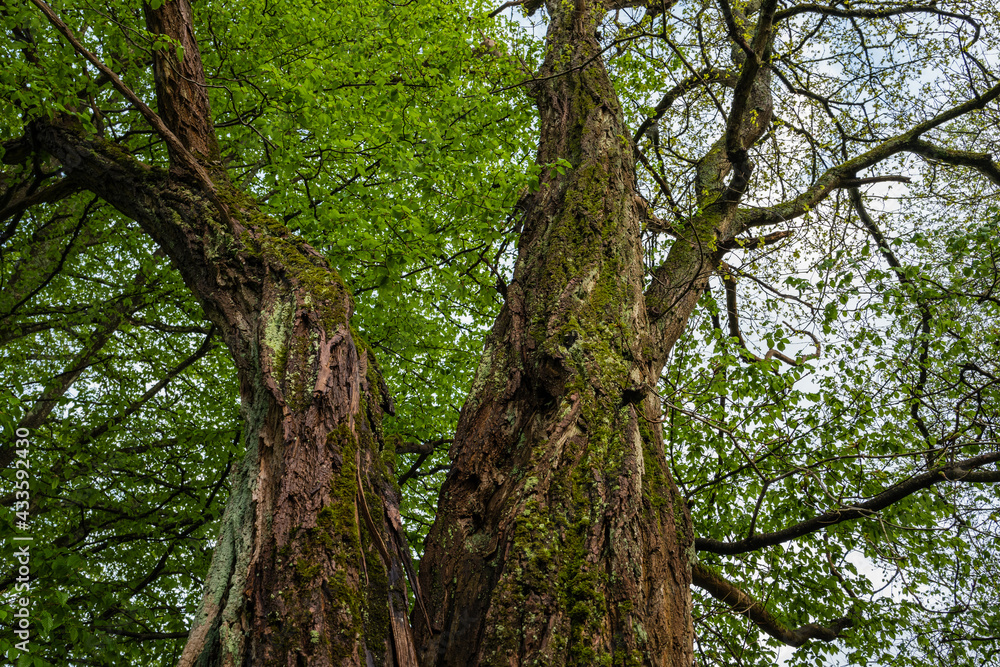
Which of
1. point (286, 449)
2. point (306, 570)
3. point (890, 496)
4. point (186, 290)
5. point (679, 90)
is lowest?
point (306, 570)

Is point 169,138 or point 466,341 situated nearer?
point 169,138

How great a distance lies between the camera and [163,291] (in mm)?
7109

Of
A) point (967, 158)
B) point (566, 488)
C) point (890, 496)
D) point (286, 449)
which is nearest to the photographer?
point (286, 449)

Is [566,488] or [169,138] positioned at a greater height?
Answer: [169,138]

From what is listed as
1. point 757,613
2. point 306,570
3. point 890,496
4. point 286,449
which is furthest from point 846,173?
point 306,570

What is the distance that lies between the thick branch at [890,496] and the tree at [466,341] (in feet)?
0.14

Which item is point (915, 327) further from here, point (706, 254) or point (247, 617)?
point (247, 617)

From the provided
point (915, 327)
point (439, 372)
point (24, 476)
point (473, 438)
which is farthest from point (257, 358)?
point (915, 327)

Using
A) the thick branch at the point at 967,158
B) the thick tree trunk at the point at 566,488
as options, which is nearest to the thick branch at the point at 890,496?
the thick tree trunk at the point at 566,488

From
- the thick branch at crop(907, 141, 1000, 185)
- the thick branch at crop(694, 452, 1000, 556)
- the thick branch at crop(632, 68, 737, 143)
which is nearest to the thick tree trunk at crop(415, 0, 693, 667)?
the thick branch at crop(694, 452, 1000, 556)

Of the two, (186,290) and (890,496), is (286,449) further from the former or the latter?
(186,290)

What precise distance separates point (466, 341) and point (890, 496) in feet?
16.0

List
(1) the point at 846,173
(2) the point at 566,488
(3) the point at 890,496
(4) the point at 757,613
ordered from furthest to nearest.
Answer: (1) the point at 846,173 < (4) the point at 757,613 < (3) the point at 890,496 < (2) the point at 566,488

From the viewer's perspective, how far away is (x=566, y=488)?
2539 millimetres
